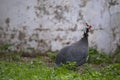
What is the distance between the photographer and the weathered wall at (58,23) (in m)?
11.2

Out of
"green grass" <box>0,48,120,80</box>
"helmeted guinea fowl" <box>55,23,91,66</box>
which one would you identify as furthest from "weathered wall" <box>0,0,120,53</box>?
"helmeted guinea fowl" <box>55,23,91,66</box>

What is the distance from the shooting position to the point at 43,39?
11.3 metres

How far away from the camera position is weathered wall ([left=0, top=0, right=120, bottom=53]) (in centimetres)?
1122

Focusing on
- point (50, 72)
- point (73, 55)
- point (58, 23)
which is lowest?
point (50, 72)

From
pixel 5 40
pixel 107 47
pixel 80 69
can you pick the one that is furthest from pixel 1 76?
pixel 107 47

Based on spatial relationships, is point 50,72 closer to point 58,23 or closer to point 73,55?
point 73,55

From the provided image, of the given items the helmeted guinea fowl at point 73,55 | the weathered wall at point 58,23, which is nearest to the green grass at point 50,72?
the helmeted guinea fowl at point 73,55

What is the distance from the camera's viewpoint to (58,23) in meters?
11.3

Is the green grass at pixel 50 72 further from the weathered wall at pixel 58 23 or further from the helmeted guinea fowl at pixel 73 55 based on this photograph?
the weathered wall at pixel 58 23

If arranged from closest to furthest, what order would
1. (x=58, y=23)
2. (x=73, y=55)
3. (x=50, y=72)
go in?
(x=50, y=72) → (x=73, y=55) → (x=58, y=23)

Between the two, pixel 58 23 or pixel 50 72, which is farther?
pixel 58 23

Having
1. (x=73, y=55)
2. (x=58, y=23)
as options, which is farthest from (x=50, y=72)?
(x=58, y=23)

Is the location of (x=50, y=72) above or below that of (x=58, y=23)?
below

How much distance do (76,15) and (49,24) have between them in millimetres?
789
